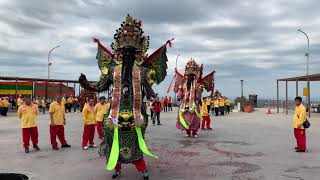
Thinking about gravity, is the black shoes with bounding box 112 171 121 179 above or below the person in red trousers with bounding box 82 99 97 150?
below

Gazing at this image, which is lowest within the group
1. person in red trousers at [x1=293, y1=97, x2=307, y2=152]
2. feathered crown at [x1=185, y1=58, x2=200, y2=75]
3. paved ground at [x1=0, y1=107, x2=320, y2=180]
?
paved ground at [x1=0, y1=107, x2=320, y2=180]

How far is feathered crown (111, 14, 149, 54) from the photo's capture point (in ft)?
26.4

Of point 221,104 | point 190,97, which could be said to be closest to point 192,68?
point 190,97

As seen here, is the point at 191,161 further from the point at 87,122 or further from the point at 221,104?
the point at 221,104

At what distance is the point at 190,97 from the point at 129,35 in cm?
732

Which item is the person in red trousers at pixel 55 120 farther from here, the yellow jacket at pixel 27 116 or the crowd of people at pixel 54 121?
the yellow jacket at pixel 27 116

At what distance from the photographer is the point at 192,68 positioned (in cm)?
1545

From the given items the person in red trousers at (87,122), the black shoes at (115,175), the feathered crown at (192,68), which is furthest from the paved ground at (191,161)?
the feathered crown at (192,68)

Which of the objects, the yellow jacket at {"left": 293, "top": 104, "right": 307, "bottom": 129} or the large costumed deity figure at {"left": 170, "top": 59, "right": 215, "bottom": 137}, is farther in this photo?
the large costumed deity figure at {"left": 170, "top": 59, "right": 215, "bottom": 137}

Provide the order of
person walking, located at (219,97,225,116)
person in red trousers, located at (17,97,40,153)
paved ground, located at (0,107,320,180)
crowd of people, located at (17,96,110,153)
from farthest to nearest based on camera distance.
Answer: person walking, located at (219,97,225,116) → crowd of people, located at (17,96,110,153) → person in red trousers, located at (17,97,40,153) → paved ground, located at (0,107,320,180)

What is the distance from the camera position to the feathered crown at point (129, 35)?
805 cm

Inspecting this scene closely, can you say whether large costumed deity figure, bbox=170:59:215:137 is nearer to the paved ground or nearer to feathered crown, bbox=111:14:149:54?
the paved ground

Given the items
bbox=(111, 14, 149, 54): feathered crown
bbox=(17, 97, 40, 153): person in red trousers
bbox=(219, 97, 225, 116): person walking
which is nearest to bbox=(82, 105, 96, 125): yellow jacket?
bbox=(17, 97, 40, 153): person in red trousers

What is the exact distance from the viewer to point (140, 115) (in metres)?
7.93
